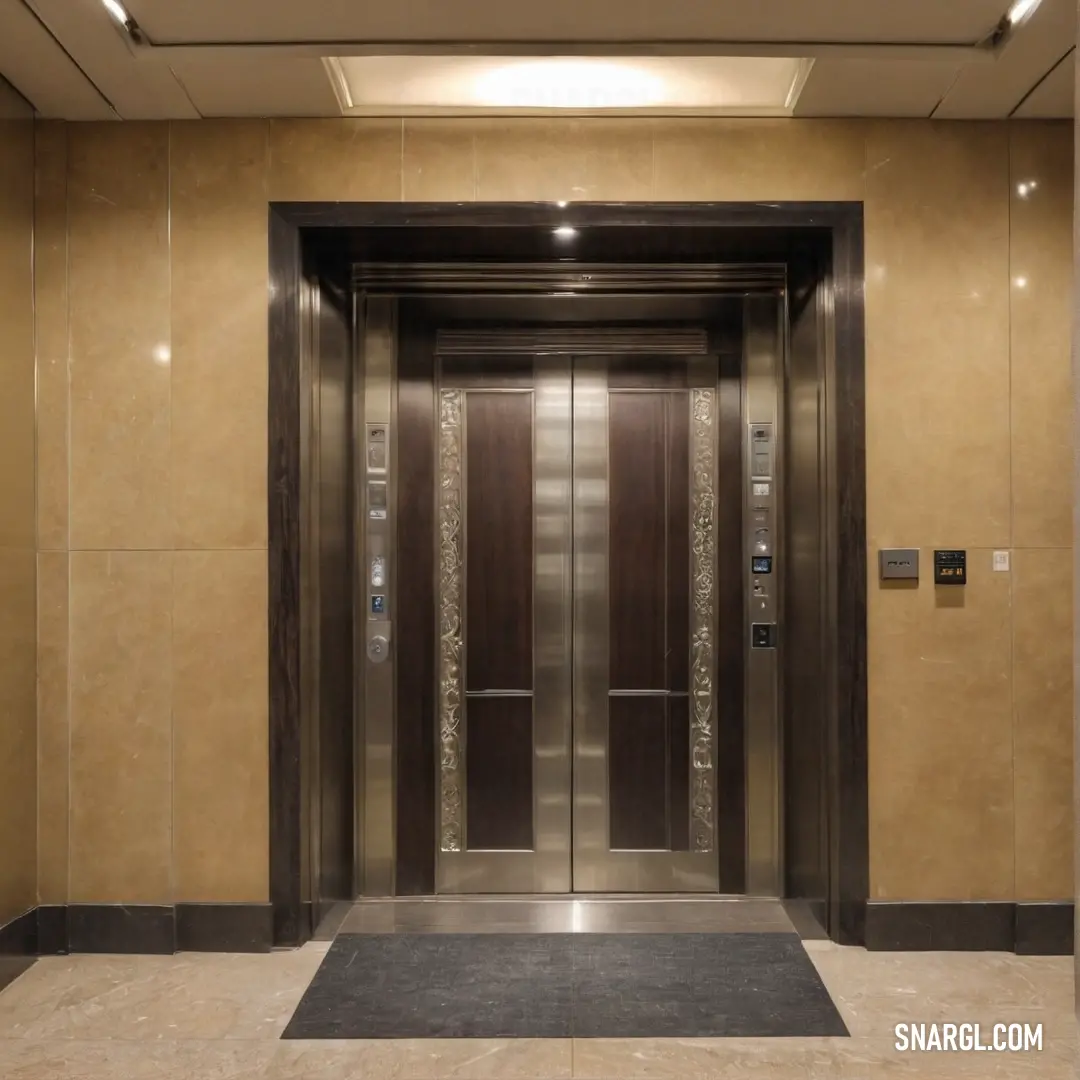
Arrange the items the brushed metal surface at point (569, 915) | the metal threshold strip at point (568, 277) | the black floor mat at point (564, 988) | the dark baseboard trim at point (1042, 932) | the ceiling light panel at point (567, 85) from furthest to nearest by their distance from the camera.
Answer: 1. the metal threshold strip at point (568, 277)
2. the brushed metal surface at point (569, 915)
3. the dark baseboard trim at point (1042, 932)
4. the ceiling light panel at point (567, 85)
5. the black floor mat at point (564, 988)

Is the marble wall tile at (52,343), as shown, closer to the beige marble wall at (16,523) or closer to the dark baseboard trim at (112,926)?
the beige marble wall at (16,523)

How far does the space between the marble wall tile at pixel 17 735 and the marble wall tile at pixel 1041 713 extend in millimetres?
3432

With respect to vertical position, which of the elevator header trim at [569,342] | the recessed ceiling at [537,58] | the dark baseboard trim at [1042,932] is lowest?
the dark baseboard trim at [1042,932]

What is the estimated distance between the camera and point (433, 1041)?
2.68m

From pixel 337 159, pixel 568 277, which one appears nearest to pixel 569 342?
pixel 568 277

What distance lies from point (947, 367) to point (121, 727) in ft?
10.4

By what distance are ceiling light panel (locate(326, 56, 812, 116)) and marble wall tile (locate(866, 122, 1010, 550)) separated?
18.0 inches

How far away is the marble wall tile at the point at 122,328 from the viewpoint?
3266mm

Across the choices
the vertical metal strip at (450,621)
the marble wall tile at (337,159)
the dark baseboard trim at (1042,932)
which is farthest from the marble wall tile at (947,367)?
the marble wall tile at (337,159)

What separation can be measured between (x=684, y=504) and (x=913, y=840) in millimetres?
1486

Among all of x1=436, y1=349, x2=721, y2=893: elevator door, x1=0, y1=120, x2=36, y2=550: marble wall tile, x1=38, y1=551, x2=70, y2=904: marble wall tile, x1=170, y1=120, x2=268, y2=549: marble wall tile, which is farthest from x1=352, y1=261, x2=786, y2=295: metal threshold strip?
x1=38, y1=551, x2=70, y2=904: marble wall tile

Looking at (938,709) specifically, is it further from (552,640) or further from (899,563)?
(552,640)

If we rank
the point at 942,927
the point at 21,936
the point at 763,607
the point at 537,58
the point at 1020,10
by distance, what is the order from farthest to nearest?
the point at 763,607, the point at 942,927, the point at 21,936, the point at 537,58, the point at 1020,10

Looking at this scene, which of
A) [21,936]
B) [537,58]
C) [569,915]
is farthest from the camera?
[569,915]
